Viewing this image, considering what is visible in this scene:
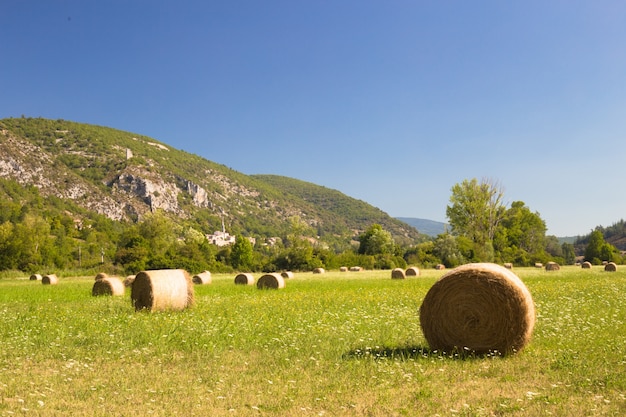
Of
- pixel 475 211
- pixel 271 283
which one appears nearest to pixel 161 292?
pixel 271 283

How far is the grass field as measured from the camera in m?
6.70

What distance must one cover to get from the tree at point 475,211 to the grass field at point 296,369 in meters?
70.1

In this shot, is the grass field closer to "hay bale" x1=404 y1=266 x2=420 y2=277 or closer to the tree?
"hay bale" x1=404 y1=266 x2=420 y2=277

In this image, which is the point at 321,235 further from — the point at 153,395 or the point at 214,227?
the point at 153,395

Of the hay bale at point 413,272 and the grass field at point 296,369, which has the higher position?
the hay bale at point 413,272

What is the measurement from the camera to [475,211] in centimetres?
8356

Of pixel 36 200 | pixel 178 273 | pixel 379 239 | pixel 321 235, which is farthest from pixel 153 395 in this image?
pixel 321 235

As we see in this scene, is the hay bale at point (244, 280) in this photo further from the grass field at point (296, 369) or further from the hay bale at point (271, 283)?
the grass field at point (296, 369)

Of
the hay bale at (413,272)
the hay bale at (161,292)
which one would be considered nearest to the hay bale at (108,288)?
the hay bale at (161,292)

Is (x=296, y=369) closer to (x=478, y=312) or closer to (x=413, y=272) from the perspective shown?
(x=478, y=312)

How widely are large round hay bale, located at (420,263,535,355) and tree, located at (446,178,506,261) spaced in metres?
73.1

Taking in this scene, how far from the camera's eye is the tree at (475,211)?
8250 cm

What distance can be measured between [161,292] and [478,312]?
1149cm

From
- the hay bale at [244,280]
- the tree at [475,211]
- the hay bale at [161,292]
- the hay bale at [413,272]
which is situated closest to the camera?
the hay bale at [161,292]
